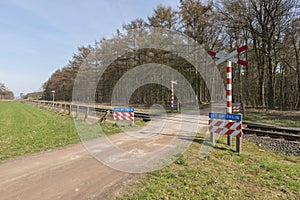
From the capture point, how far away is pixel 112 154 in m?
5.30

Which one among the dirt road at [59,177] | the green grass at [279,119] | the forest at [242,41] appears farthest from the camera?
the forest at [242,41]

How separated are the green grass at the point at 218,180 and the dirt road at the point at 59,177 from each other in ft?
1.84

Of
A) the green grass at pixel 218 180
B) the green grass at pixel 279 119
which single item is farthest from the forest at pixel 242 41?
the green grass at pixel 218 180

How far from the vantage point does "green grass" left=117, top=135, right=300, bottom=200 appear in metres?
3.23

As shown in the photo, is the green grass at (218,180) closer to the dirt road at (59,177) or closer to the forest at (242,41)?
the dirt road at (59,177)

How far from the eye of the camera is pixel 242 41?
22.0 metres

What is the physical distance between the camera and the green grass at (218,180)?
3.23m

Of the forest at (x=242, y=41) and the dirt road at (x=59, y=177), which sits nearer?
the dirt road at (x=59, y=177)

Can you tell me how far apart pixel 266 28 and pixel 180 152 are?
18.2m

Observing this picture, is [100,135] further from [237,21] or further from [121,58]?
[121,58]

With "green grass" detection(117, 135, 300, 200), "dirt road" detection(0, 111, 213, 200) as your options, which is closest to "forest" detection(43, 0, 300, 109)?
"green grass" detection(117, 135, 300, 200)

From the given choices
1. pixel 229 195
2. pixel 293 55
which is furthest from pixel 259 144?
pixel 293 55

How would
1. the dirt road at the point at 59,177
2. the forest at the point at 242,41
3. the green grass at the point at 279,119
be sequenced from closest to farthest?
1. the dirt road at the point at 59,177
2. the green grass at the point at 279,119
3. the forest at the point at 242,41

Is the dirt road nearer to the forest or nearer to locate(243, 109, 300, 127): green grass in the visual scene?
locate(243, 109, 300, 127): green grass
